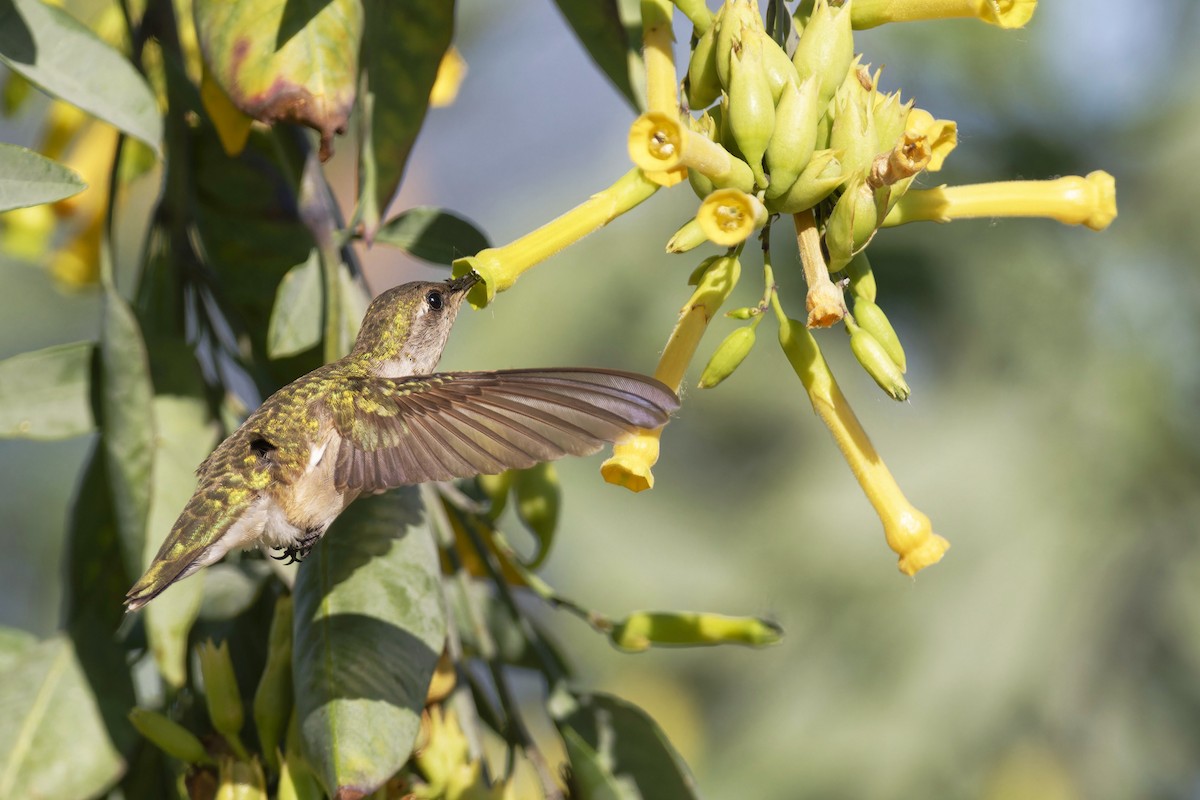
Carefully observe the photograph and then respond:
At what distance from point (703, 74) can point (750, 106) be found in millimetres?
128

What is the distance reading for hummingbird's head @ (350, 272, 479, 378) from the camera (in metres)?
1.70

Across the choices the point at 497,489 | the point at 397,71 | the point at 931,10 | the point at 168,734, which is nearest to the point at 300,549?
the point at 168,734

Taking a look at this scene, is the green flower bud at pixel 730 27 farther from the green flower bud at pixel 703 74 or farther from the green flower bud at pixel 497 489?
the green flower bud at pixel 497 489

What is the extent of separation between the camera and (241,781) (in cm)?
154

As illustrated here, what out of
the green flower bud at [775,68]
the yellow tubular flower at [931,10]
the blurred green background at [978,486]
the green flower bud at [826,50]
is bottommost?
the blurred green background at [978,486]

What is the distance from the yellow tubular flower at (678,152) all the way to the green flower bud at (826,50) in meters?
0.12

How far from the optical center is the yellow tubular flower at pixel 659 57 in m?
1.42

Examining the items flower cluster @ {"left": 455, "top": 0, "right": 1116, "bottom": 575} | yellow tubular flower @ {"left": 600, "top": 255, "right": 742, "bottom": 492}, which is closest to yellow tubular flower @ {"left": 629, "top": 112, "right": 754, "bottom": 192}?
flower cluster @ {"left": 455, "top": 0, "right": 1116, "bottom": 575}

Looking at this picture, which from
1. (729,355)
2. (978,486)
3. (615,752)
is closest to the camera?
(729,355)

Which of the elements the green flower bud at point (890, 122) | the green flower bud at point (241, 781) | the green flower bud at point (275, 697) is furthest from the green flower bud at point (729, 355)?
the green flower bud at point (241, 781)

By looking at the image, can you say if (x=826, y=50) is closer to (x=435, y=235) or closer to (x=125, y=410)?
(x=435, y=235)

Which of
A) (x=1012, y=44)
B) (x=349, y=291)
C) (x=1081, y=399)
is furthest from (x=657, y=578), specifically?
(x=349, y=291)

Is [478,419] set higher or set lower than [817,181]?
lower

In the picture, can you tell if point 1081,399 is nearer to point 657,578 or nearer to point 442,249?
point 657,578
